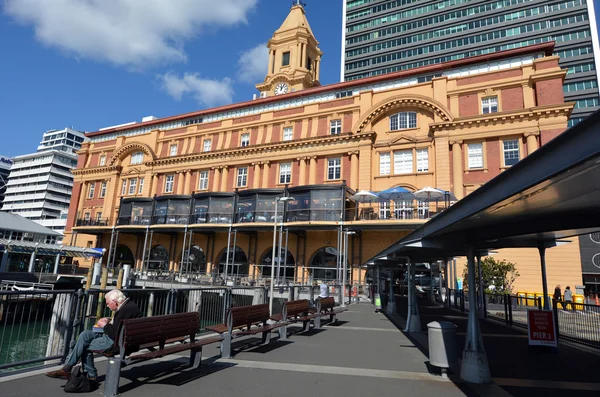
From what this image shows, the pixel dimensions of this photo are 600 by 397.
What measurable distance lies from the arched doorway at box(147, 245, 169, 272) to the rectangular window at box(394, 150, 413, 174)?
25.5 m

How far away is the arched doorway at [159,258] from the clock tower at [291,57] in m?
25.5

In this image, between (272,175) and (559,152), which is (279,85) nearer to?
(272,175)

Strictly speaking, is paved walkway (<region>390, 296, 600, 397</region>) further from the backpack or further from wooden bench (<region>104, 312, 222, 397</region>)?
the backpack

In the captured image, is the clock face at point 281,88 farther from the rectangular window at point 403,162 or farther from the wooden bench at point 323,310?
the wooden bench at point 323,310

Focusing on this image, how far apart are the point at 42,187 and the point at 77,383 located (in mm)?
122816

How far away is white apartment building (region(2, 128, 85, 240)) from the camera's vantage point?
10525 cm

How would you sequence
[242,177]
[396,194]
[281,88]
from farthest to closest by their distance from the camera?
1. [281,88]
2. [242,177]
3. [396,194]

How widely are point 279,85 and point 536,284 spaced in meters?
38.6

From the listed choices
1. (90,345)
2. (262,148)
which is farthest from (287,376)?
(262,148)

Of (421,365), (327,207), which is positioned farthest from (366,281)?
(421,365)

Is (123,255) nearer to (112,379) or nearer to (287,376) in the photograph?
(287,376)

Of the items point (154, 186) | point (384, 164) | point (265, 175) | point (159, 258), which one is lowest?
point (159, 258)

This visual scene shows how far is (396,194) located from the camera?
27531 millimetres

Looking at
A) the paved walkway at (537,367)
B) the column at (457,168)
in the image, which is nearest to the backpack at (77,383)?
the paved walkway at (537,367)
